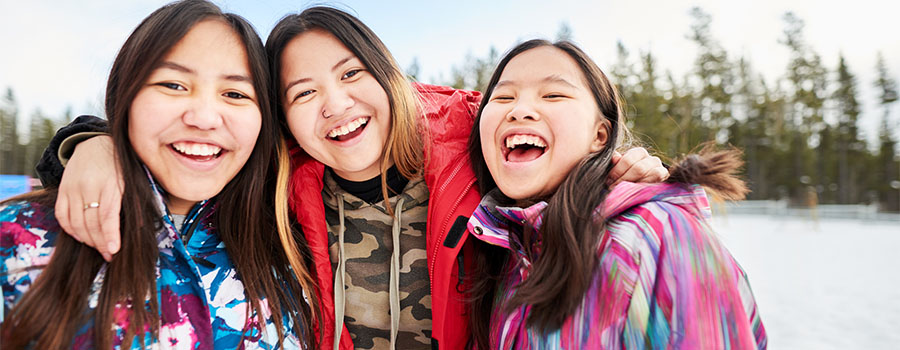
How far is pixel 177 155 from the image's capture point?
1.77m

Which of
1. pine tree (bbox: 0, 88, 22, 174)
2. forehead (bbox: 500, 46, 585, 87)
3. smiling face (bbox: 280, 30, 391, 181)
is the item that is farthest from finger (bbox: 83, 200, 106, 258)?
pine tree (bbox: 0, 88, 22, 174)

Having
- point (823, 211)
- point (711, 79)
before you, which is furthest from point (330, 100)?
point (711, 79)

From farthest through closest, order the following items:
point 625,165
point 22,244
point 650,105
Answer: point 650,105, point 625,165, point 22,244

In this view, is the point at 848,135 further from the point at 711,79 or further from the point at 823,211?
the point at 823,211

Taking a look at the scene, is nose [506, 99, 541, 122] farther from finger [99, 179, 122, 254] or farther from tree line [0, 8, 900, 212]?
tree line [0, 8, 900, 212]

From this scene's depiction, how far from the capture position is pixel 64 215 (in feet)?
5.15

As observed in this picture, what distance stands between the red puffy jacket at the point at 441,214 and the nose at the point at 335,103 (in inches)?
12.4

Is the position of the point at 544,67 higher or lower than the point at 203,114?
higher

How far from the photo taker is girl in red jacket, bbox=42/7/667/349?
2.11 metres

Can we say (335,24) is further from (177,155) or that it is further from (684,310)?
(684,310)

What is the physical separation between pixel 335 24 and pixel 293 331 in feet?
4.30

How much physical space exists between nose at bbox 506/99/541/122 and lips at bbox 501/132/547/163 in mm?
65

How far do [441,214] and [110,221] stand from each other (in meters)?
1.14

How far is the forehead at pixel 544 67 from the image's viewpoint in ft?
6.75
